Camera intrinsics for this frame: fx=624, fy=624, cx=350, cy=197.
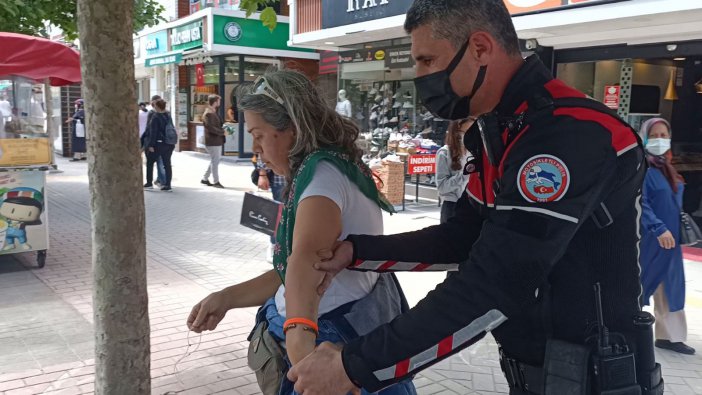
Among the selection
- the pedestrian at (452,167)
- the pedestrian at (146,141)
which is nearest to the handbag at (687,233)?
the pedestrian at (452,167)

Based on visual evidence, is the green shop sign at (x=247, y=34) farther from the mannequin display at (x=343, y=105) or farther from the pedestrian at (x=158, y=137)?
the pedestrian at (x=158, y=137)

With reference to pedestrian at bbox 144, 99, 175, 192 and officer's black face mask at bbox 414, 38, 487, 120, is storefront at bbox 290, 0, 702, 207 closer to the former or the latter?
pedestrian at bbox 144, 99, 175, 192

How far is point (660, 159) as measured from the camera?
477cm

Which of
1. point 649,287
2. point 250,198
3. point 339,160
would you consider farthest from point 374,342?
point 250,198

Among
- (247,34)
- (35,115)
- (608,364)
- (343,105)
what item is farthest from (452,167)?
(247,34)

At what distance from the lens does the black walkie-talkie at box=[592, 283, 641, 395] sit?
1.63 metres

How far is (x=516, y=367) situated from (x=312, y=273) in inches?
26.0

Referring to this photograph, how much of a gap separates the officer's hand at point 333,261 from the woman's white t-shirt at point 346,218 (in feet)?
0.32

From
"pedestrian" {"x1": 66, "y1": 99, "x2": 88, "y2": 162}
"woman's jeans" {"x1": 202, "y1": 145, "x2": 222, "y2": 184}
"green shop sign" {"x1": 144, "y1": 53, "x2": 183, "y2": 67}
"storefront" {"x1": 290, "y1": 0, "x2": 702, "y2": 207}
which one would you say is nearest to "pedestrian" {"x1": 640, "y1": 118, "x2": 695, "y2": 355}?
"storefront" {"x1": 290, "y1": 0, "x2": 702, "y2": 207}

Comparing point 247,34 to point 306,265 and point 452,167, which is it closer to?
point 452,167

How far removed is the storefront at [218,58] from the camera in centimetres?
1809

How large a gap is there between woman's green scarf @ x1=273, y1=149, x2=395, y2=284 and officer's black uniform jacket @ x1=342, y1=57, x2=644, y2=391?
1.85 feet

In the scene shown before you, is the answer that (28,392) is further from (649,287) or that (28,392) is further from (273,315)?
(649,287)

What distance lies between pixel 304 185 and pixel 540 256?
85cm
